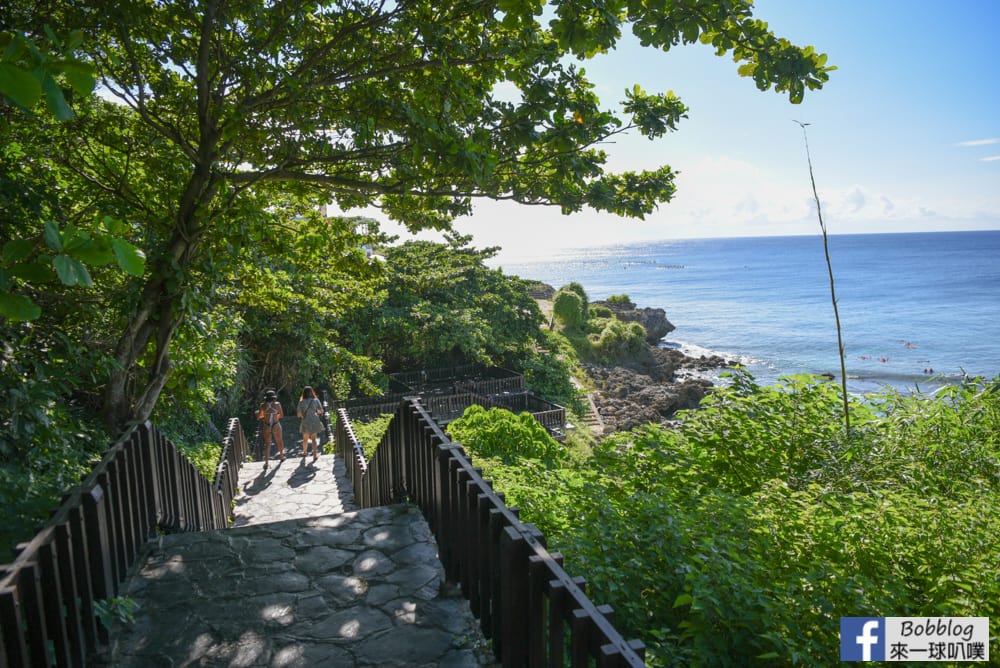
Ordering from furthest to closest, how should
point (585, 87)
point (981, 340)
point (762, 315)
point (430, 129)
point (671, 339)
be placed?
1. point (762, 315)
2. point (671, 339)
3. point (981, 340)
4. point (585, 87)
5. point (430, 129)

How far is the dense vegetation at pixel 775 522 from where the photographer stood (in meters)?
3.16

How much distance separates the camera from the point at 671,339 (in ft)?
198

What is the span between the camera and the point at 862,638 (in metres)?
3.08

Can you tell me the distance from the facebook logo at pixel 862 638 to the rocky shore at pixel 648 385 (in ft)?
56.0

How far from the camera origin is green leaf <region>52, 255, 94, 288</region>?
167 centimetres

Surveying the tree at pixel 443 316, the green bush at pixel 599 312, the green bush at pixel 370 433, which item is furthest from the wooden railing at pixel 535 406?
the green bush at pixel 599 312

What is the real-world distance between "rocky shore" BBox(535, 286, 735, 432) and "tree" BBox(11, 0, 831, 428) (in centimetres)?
1519

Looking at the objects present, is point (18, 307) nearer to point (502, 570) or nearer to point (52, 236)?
point (52, 236)

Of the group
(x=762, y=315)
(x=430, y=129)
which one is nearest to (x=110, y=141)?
(x=430, y=129)

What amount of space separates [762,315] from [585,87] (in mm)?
74759

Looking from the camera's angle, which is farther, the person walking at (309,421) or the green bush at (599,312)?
the green bush at (599,312)

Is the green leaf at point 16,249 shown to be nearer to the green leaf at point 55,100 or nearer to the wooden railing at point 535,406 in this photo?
the green leaf at point 55,100

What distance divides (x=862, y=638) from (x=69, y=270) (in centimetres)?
375

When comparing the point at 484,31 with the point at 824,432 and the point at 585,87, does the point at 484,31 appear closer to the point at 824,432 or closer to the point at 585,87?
the point at 585,87
